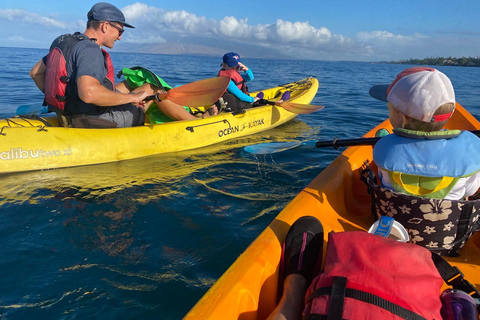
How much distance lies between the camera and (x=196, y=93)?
16.6ft

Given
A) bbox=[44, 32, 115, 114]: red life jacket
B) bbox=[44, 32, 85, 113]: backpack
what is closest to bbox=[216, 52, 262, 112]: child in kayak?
bbox=[44, 32, 115, 114]: red life jacket

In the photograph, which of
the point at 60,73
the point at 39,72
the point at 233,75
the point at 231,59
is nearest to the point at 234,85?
the point at 233,75

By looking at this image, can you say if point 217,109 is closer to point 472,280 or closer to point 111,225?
point 111,225

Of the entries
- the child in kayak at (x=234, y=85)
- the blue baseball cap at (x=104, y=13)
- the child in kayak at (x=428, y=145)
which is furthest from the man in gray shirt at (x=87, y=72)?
the child in kayak at (x=428, y=145)

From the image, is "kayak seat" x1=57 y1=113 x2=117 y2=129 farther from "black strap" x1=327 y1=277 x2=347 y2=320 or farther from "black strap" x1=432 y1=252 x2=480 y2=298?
"black strap" x1=432 y1=252 x2=480 y2=298

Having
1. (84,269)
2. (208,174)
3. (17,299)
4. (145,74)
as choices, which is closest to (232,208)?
(208,174)

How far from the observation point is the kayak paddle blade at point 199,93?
16.1 feet

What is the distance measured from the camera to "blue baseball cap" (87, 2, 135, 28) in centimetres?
419

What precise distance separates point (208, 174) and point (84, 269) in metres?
2.25

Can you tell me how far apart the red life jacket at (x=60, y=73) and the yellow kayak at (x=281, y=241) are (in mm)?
3268

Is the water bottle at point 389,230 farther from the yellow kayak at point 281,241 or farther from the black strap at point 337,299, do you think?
the black strap at point 337,299

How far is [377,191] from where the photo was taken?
2168 mm

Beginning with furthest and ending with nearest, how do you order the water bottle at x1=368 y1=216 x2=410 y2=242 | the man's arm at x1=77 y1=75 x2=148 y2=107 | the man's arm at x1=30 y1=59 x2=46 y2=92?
the man's arm at x1=30 y1=59 x2=46 y2=92 → the man's arm at x1=77 y1=75 x2=148 y2=107 → the water bottle at x1=368 y1=216 x2=410 y2=242

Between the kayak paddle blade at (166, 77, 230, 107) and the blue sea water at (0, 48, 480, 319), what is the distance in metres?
0.85
